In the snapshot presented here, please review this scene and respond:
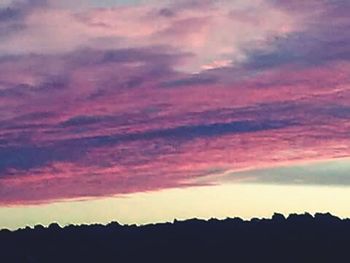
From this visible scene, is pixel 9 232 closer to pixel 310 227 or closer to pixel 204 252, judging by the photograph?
pixel 204 252

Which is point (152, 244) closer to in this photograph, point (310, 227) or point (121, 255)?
point (121, 255)

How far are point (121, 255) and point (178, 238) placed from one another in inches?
394

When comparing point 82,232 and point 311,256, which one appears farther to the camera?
point 82,232

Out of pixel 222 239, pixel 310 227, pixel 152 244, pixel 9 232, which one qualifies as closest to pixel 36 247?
pixel 9 232

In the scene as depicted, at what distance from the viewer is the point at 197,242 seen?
571 feet

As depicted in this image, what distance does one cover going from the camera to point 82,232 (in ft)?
607

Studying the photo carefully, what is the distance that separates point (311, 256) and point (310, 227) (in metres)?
9.43

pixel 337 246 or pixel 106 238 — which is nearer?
pixel 337 246

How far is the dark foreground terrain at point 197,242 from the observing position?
168m

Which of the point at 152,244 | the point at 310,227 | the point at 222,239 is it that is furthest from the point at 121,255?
the point at 310,227

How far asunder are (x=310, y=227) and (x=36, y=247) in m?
46.3

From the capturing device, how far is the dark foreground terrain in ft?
550

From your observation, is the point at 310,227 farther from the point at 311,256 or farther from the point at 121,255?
the point at 121,255

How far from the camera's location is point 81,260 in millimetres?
176750
